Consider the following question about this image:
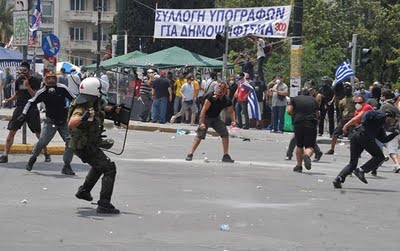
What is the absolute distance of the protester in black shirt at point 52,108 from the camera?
1553cm

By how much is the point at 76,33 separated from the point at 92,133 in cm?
8282

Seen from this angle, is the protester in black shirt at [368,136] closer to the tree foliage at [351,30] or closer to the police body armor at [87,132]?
the police body armor at [87,132]

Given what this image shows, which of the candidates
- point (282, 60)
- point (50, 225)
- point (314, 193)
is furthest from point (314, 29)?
point (50, 225)

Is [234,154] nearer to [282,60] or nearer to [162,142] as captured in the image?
[162,142]

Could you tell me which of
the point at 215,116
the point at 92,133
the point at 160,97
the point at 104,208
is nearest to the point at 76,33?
the point at 160,97

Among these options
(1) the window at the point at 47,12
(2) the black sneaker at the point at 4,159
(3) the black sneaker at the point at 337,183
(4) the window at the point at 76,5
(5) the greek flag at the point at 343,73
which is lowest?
(2) the black sneaker at the point at 4,159

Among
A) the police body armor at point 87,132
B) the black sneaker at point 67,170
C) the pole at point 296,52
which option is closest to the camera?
the police body armor at point 87,132

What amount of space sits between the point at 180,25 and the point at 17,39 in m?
13.8

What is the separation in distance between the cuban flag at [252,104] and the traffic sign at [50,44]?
5.50 metres

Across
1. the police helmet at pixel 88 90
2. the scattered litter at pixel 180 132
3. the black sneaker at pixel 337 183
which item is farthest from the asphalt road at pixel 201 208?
the scattered litter at pixel 180 132

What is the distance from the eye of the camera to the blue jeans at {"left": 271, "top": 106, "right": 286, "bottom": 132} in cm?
2731

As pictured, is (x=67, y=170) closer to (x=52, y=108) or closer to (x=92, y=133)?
(x=52, y=108)

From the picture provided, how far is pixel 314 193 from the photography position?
1415cm

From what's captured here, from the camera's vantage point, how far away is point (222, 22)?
31.2 metres
